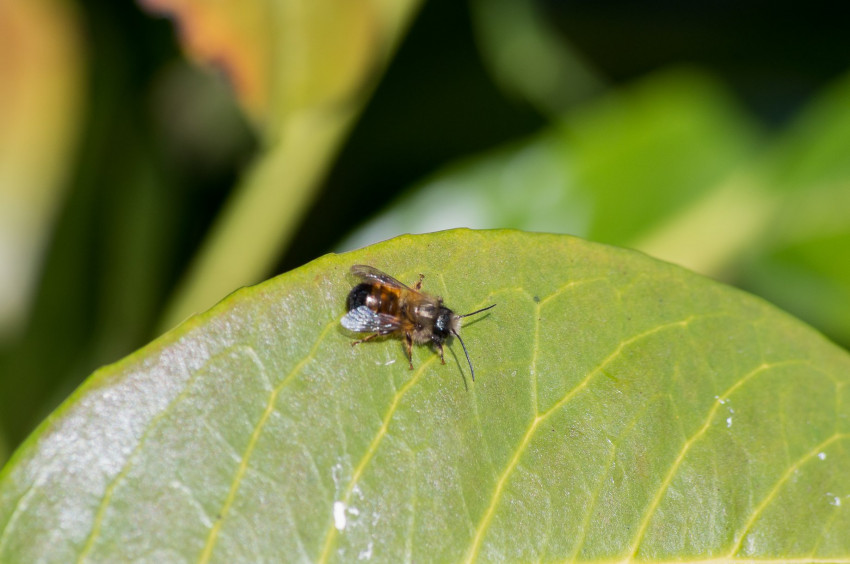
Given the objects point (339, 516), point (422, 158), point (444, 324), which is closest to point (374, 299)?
point (444, 324)

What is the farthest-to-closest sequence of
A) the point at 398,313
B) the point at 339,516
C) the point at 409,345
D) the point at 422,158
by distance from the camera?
1. the point at 422,158
2. the point at 398,313
3. the point at 409,345
4. the point at 339,516

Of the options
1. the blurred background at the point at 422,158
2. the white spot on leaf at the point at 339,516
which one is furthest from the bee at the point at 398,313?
the blurred background at the point at 422,158

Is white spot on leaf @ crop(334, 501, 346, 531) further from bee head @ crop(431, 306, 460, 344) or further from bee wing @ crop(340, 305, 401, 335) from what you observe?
bee head @ crop(431, 306, 460, 344)

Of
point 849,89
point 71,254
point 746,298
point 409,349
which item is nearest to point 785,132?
point 849,89

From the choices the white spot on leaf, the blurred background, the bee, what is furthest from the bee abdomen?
the blurred background

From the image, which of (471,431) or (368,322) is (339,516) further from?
(368,322)

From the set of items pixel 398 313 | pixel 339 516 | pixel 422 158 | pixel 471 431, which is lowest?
pixel 339 516

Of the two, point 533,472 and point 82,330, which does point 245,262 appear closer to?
point 82,330
